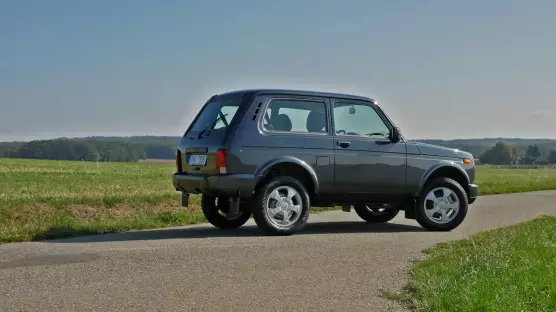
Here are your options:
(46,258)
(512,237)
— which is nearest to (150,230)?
(46,258)

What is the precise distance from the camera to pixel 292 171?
10258 mm

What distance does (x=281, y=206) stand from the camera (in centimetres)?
995

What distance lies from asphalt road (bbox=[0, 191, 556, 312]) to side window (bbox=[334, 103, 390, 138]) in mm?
1512

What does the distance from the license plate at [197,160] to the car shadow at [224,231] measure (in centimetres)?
101

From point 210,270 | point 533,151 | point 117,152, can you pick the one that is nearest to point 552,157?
point 533,151

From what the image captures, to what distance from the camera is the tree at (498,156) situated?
9856cm

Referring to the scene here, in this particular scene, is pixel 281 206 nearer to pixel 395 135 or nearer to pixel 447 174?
pixel 395 135

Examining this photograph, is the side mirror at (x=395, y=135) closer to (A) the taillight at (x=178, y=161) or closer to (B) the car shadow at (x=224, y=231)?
(B) the car shadow at (x=224, y=231)

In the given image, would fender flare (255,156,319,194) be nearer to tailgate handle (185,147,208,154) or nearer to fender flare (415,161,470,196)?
tailgate handle (185,147,208,154)

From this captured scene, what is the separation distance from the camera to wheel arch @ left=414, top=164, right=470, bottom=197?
11.1m

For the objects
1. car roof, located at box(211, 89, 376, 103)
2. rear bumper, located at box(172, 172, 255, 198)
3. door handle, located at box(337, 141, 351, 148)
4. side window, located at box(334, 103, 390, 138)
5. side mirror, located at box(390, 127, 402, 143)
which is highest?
car roof, located at box(211, 89, 376, 103)

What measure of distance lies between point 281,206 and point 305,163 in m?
0.71

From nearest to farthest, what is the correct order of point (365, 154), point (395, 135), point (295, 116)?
point (295, 116) < point (365, 154) < point (395, 135)

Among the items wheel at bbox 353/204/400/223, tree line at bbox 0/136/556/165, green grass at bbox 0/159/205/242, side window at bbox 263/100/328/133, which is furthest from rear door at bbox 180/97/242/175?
tree line at bbox 0/136/556/165
